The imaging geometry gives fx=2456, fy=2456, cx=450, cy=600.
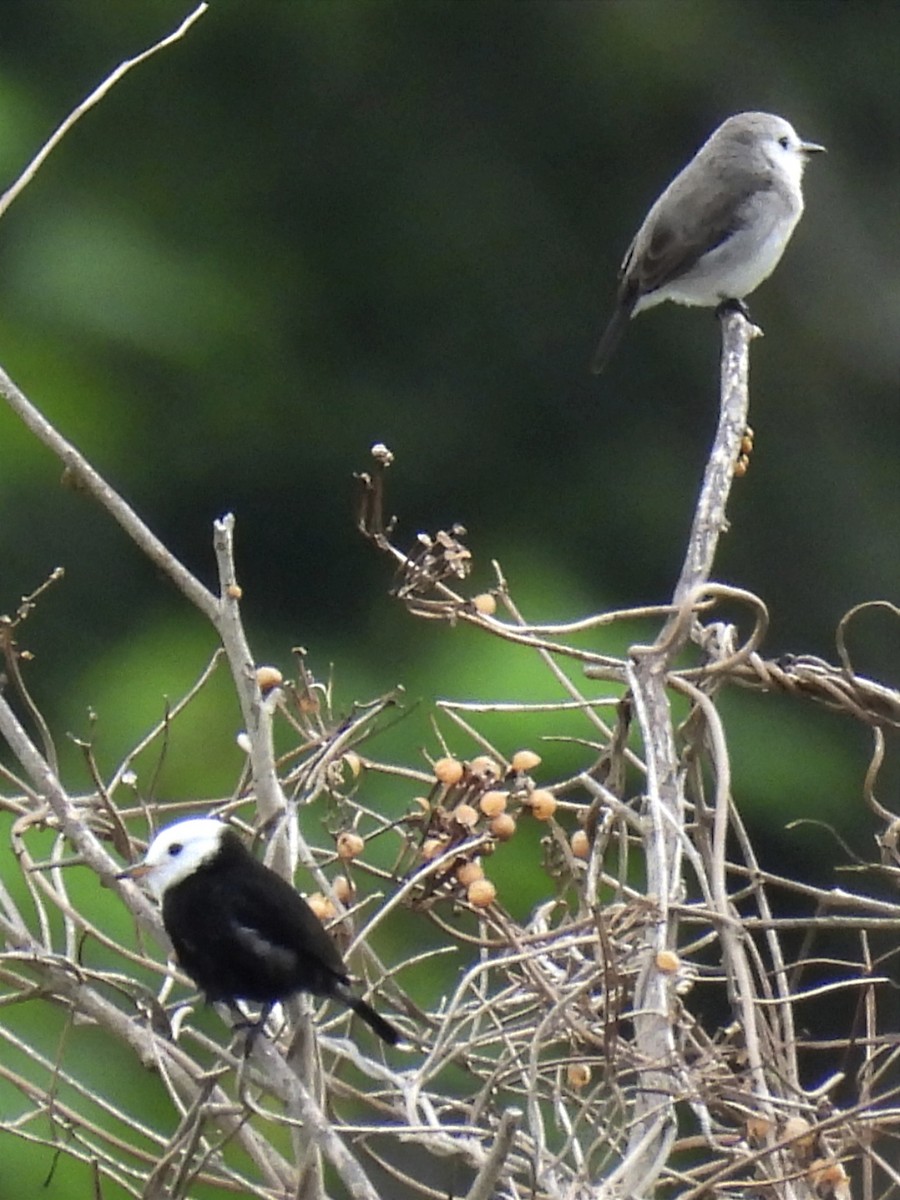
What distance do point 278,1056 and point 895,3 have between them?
27.4 ft

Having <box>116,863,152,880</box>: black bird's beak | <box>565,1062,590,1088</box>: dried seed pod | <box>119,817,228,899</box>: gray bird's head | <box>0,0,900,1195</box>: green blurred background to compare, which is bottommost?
<box>0,0,900,1195</box>: green blurred background

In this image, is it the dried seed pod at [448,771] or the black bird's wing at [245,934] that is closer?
the dried seed pod at [448,771]

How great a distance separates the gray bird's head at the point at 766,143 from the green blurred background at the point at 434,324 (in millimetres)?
2458

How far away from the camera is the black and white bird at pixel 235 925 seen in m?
2.06

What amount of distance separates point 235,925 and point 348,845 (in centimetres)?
28

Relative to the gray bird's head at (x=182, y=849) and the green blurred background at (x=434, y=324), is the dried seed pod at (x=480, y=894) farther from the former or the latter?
the green blurred background at (x=434, y=324)

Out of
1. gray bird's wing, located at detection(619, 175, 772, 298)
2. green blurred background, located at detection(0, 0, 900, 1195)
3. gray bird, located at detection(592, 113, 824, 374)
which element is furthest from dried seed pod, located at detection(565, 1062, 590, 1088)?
green blurred background, located at detection(0, 0, 900, 1195)

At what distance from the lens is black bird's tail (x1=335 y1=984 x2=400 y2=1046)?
6.61ft

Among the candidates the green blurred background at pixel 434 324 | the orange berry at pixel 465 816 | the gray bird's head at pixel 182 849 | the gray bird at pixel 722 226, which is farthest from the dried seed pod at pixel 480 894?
the green blurred background at pixel 434 324

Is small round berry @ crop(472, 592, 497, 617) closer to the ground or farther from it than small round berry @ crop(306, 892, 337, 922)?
farther from it

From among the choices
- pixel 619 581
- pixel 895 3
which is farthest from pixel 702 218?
pixel 895 3

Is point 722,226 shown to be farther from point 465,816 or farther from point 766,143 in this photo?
point 465,816

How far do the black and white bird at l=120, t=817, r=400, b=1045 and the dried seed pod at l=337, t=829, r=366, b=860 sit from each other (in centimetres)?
5

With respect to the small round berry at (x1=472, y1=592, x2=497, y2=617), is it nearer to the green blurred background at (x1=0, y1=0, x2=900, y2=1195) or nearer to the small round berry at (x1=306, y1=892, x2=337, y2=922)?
the small round berry at (x1=306, y1=892, x2=337, y2=922)
